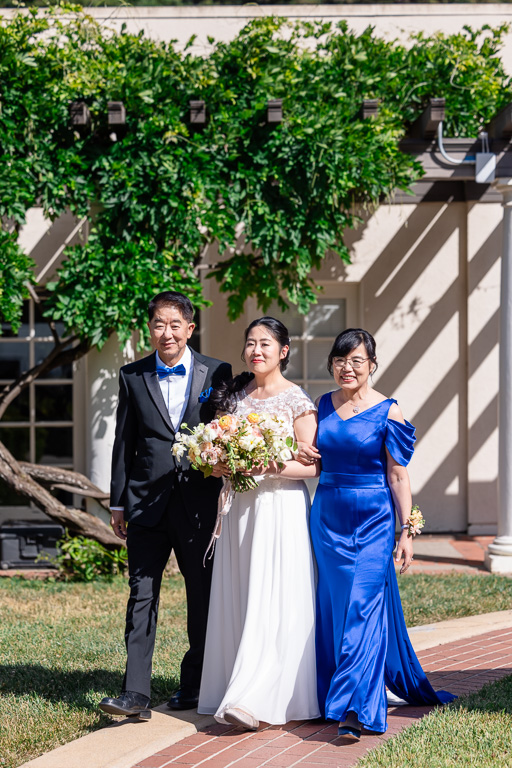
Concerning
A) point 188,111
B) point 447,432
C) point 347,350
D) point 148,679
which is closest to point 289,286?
point 188,111

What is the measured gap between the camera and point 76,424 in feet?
30.0

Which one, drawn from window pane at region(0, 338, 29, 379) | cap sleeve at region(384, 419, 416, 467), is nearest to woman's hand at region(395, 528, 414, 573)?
cap sleeve at region(384, 419, 416, 467)

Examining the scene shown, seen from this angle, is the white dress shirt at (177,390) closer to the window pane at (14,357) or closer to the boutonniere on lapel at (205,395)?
the boutonniere on lapel at (205,395)

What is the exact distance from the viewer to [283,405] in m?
4.08

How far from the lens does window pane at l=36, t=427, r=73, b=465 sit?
30.1 feet

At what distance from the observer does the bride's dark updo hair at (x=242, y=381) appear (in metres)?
4.07

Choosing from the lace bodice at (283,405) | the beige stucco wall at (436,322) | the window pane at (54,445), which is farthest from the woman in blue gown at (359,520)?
the window pane at (54,445)

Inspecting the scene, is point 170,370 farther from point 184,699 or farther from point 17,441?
point 17,441

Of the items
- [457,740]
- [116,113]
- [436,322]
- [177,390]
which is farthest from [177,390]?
[436,322]

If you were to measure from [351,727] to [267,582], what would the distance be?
688 millimetres

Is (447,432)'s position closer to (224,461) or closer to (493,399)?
(493,399)

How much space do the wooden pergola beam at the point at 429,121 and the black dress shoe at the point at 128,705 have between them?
5.34 metres

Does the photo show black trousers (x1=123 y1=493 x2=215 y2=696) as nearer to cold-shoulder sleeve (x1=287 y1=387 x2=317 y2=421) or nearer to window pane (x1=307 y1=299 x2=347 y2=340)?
cold-shoulder sleeve (x1=287 y1=387 x2=317 y2=421)

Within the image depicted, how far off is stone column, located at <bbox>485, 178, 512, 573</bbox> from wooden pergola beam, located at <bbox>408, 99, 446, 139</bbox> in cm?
72
